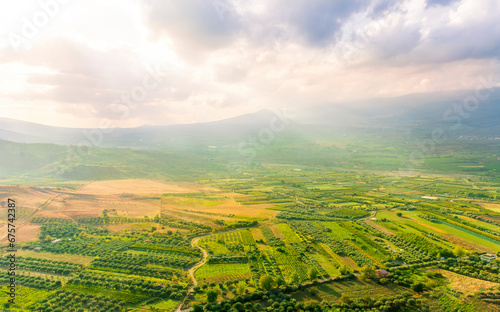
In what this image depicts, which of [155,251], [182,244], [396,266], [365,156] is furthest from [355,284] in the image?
[365,156]

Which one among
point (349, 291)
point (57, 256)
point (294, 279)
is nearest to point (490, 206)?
point (349, 291)

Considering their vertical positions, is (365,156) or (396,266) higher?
(365,156)

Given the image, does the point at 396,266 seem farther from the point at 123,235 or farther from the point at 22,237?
the point at 22,237

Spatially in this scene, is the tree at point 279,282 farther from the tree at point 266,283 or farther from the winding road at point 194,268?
the winding road at point 194,268

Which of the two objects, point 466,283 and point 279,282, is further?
point 466,283

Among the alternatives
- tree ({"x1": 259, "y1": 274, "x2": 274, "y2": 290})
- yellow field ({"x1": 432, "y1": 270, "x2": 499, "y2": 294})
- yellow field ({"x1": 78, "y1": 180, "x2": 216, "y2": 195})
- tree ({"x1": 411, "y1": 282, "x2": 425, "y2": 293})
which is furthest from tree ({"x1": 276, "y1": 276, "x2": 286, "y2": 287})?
yellow field ({"x1": 78, "y1": 180, "x2": 216, "y2": 195})

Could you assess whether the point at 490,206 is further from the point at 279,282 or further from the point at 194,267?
the point at 194,267

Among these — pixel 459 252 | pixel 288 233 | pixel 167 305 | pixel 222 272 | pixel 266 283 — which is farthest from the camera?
pixel 288 233

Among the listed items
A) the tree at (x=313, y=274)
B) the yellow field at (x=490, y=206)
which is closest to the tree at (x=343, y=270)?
the tree at (x=313, y=274)
